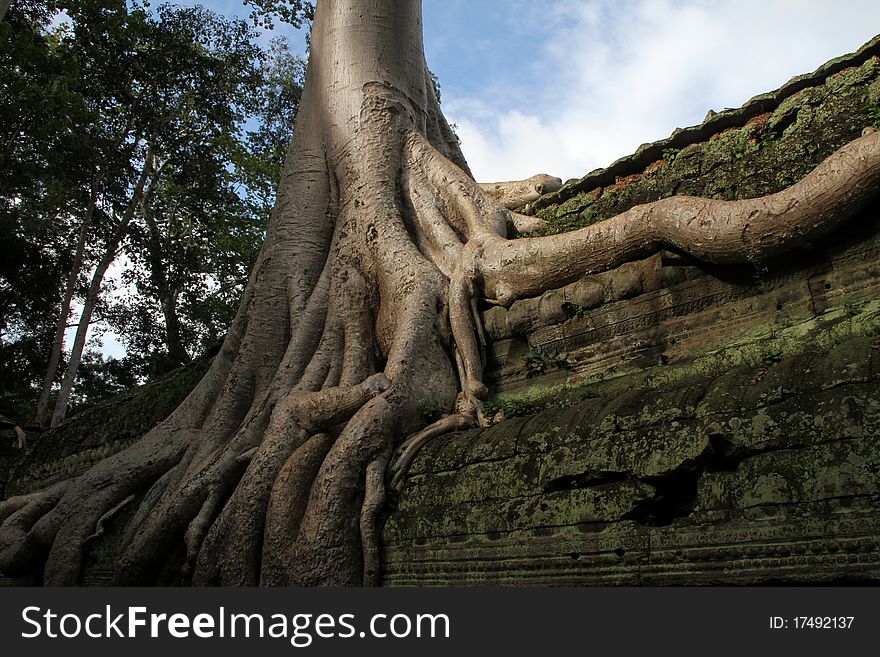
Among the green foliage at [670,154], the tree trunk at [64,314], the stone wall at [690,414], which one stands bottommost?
the stone wall at [690,414]

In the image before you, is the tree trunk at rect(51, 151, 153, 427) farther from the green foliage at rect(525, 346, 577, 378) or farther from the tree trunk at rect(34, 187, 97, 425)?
the green foliage at rect(525, 346, 577, 378)

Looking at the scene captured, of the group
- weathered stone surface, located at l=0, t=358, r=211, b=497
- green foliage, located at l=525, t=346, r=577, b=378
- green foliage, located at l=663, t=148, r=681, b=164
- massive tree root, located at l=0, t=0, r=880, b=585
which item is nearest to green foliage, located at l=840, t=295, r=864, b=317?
massive tree root, located at l=0, t=0, r=880, b=585

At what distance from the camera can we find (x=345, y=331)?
15.7 ft

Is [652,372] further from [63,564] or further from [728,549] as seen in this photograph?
[63,564]

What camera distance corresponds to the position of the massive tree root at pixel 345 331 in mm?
3586

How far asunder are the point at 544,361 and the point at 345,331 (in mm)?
1299

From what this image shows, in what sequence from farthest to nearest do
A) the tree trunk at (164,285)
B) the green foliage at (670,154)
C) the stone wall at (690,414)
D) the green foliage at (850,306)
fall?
the tree trunk at (164,285), the green foliage at (670,154), the green foliage at (850,306), the stone wall at (690,414)

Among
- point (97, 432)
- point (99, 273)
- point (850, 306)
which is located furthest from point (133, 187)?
point (850, 306)

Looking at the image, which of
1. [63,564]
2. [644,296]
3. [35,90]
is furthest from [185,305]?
[644,296]

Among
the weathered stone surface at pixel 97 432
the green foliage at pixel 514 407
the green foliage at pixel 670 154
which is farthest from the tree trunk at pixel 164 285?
the green foliage at pixel 670 154

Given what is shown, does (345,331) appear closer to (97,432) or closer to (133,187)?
(97,432)

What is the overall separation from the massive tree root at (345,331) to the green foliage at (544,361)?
0.98 ft

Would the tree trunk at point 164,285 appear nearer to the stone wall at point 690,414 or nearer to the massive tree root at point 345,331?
the massive tree root at point 345,331

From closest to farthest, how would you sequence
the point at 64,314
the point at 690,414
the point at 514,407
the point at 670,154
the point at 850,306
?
the point at 690,414 → the point at 850,306 → the point at 514,407 → the point at 670,154 → the point at 64,314
